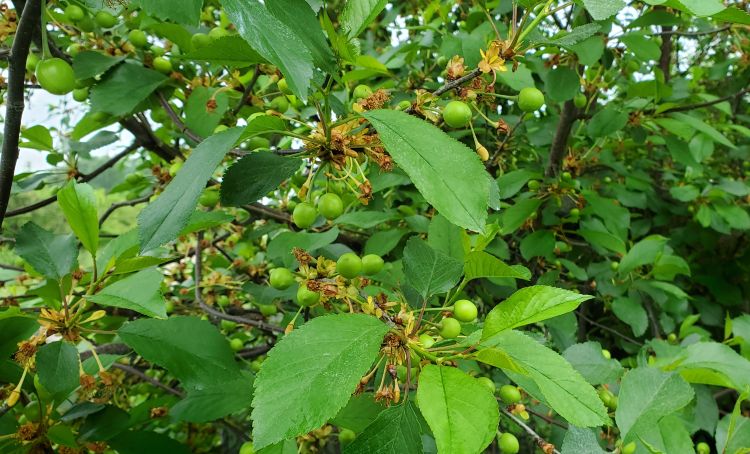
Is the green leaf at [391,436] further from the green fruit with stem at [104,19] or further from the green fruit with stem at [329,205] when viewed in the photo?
the green fruit with stem at [104,19]

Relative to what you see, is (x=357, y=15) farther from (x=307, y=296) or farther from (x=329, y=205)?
(x=307, y=296)

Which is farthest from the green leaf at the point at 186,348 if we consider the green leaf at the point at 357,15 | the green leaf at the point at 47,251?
the green leaf at the point at 357,15

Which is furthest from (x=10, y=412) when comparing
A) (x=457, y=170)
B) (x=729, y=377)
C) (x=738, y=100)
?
(x=738, y=100)

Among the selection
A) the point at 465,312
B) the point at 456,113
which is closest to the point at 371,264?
the point at 465,312

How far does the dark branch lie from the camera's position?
2.45ft

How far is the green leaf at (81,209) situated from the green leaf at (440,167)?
2.10 ft

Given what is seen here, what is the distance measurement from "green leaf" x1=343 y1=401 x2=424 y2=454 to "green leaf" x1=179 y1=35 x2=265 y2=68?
0.59 m

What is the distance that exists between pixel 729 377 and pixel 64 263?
1517 mm

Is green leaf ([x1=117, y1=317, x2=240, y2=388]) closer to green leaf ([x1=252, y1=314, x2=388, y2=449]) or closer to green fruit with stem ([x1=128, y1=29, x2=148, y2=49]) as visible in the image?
green leaf ([x1=252, y1=314, x2=388, y2=449])

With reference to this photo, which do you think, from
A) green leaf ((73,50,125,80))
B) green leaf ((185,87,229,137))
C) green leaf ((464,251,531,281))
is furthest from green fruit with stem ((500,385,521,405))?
green leaf ((73,50,125,80))

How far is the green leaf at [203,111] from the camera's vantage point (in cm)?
132

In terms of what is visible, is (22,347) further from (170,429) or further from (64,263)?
(170,429)

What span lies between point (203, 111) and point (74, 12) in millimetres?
377

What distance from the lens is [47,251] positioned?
1.18 m
